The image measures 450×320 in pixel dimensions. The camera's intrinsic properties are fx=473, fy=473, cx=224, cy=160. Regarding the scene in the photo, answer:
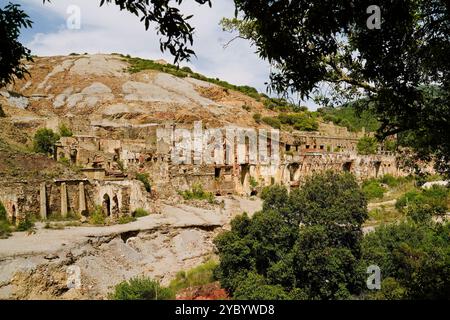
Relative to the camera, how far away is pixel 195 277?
15.7 metres

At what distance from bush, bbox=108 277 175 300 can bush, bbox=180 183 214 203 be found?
11.7m

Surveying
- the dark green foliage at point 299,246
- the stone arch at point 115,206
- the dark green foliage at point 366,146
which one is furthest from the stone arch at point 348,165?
the stone arch at point 115,206

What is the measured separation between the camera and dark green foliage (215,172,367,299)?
1477 cm

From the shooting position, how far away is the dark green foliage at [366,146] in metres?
41.8

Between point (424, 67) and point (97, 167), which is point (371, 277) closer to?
point (424, 67)

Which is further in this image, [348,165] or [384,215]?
[348,165]

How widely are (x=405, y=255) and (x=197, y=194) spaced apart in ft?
42.1

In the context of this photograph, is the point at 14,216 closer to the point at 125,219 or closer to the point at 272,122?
the point at 125,219

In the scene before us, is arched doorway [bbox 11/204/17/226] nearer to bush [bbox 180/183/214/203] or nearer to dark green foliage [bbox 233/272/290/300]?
dark green foliage [bbox 233/272/290/300]

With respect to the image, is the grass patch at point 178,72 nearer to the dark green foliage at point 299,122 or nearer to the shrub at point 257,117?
the dark green foliage at point 299,122

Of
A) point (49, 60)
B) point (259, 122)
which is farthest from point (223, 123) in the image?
Result: point (49, 60)

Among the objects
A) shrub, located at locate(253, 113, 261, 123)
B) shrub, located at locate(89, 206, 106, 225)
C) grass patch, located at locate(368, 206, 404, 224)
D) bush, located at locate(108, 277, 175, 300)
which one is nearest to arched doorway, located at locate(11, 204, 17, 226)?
shrub, located at locate(89, 206, 106, 225)

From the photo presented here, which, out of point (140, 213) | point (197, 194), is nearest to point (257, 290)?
point (140, 213)

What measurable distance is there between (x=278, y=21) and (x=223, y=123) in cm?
3807
